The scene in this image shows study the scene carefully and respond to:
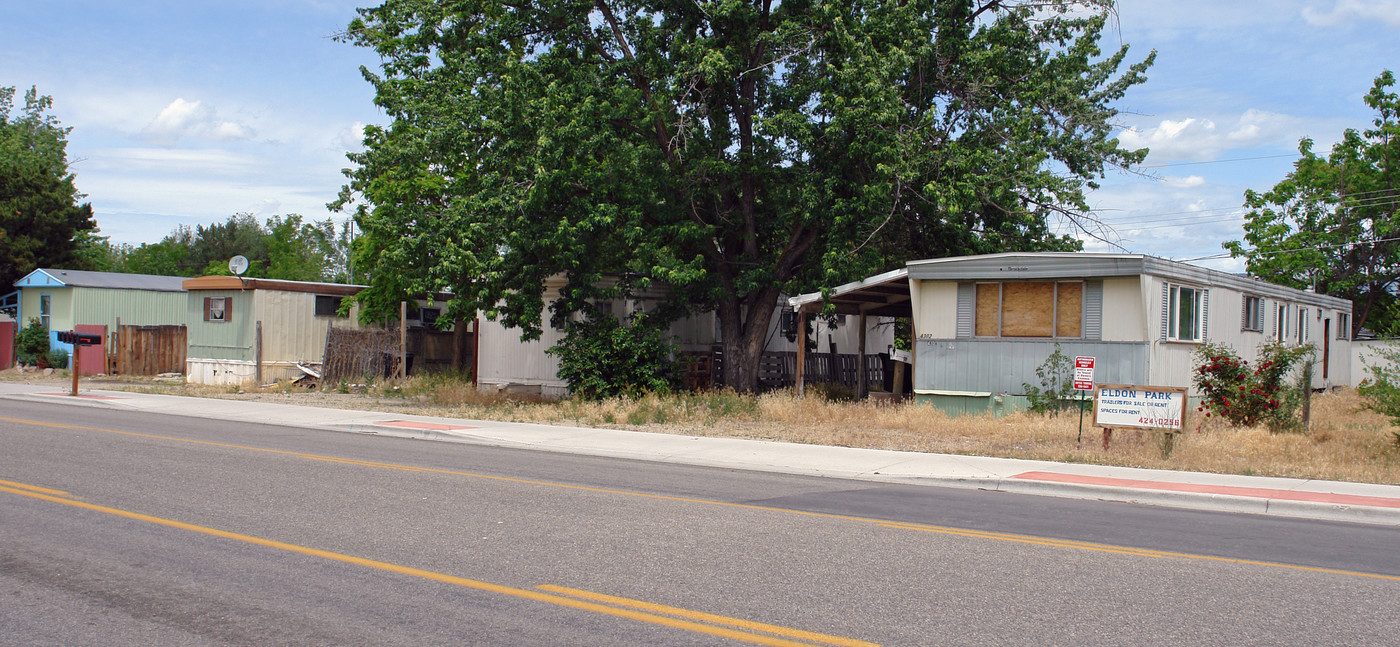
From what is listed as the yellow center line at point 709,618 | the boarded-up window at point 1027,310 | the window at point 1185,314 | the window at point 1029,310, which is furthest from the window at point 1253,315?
the yellow center line at point 709,618

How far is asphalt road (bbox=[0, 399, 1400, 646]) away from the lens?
5508mm

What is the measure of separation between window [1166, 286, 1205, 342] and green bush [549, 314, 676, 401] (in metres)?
10.3

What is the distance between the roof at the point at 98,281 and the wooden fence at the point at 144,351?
2276 millimetres

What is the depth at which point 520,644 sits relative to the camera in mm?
5117

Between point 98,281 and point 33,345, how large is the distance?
3.20 m

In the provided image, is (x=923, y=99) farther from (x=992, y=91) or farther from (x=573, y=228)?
(x=573, y=228)

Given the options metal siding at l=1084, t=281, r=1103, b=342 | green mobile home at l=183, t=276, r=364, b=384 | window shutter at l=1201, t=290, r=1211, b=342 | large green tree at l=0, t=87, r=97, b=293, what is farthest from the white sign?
large green tree at l=0, t=87, r=97, b=293

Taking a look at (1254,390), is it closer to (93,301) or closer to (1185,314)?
(1185,314)

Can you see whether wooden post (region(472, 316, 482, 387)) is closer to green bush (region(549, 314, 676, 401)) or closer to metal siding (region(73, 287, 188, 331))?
green bush (region(549, 314, 676, 401))

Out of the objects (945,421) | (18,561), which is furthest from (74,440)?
(945,421)

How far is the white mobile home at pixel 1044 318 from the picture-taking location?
17.9 meters

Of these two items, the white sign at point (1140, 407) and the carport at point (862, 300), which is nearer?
the white sign at point (1140, 407)

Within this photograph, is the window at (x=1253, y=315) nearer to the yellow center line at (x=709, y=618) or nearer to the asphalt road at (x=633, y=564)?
the asphalt road at (x=633, y=564)

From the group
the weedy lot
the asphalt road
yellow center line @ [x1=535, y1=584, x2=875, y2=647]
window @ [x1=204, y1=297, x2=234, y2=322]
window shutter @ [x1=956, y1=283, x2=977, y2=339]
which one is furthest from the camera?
window @ [x1=204, y1=297, x2=234, y2=322]
